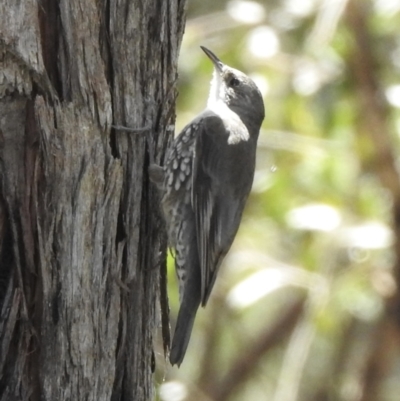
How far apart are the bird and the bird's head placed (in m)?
A: 0.13

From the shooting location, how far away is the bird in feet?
14.5

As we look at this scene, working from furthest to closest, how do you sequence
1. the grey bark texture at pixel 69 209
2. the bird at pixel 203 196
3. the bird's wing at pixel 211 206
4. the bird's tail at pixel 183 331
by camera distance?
the bird's wing at pixel 211 206 < the bird at pixel 203 196 < the bird's tail at pixel 183 331 < the grey bark texture at pixel 69 209

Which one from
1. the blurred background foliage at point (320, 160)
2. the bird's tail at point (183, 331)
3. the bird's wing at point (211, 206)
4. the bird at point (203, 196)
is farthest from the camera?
the blurred background foliage at point (320, 160)

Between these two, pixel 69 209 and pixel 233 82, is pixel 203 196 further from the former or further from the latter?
pixel 69 209

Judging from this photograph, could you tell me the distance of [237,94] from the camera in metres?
5.37

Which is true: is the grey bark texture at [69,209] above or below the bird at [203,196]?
above

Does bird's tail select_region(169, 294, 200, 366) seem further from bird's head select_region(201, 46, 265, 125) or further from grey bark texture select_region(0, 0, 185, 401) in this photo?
bird's head select_region(201, 46, 265, 125)

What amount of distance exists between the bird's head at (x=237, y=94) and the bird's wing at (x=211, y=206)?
0.42 meters

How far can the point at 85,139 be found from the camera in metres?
3.39

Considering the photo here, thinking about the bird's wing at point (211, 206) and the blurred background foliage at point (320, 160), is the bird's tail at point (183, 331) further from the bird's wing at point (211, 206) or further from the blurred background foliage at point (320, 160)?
the blurred background foliage at point (320, 160)

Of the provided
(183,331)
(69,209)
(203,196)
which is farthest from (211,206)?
(69,209)

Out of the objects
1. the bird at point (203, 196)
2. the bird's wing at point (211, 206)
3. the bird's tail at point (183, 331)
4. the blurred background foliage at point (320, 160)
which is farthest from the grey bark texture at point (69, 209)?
the blurred background foliage at point (320, 160)

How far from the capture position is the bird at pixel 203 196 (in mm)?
4434

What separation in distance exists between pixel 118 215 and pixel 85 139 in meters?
0.33
